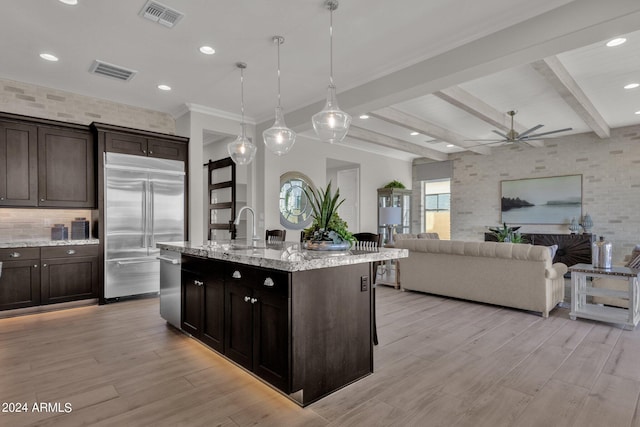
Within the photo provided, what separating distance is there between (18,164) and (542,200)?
929 centimetres

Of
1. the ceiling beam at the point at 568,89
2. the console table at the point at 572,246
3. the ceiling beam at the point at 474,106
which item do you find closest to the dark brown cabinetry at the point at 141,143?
the ceiling beam at the point at 474,106

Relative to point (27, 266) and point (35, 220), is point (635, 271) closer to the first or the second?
point (27, 266)

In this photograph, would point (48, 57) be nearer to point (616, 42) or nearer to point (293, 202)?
point (293, 202)

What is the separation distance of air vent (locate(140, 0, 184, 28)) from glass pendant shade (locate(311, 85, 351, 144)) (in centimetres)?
147

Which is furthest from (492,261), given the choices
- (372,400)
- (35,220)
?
(35,220)

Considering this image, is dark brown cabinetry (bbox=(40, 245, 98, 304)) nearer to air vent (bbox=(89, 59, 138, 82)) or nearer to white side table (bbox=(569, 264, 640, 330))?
air vent (bbox=(89, 59, 138, 82))

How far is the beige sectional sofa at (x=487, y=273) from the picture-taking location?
393 centimetres

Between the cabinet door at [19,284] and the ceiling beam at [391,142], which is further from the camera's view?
the ceiling beam at [391,142]

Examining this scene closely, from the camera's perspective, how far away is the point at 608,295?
372 centimetres

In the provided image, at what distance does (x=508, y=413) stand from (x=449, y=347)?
1.01 m

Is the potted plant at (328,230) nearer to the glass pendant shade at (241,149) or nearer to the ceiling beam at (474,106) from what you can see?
the glass pendant shade at (241,149)

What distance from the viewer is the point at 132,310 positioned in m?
4.20

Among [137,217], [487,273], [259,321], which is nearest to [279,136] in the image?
[259,321]

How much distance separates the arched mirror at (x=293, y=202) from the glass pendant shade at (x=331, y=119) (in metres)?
3.35
